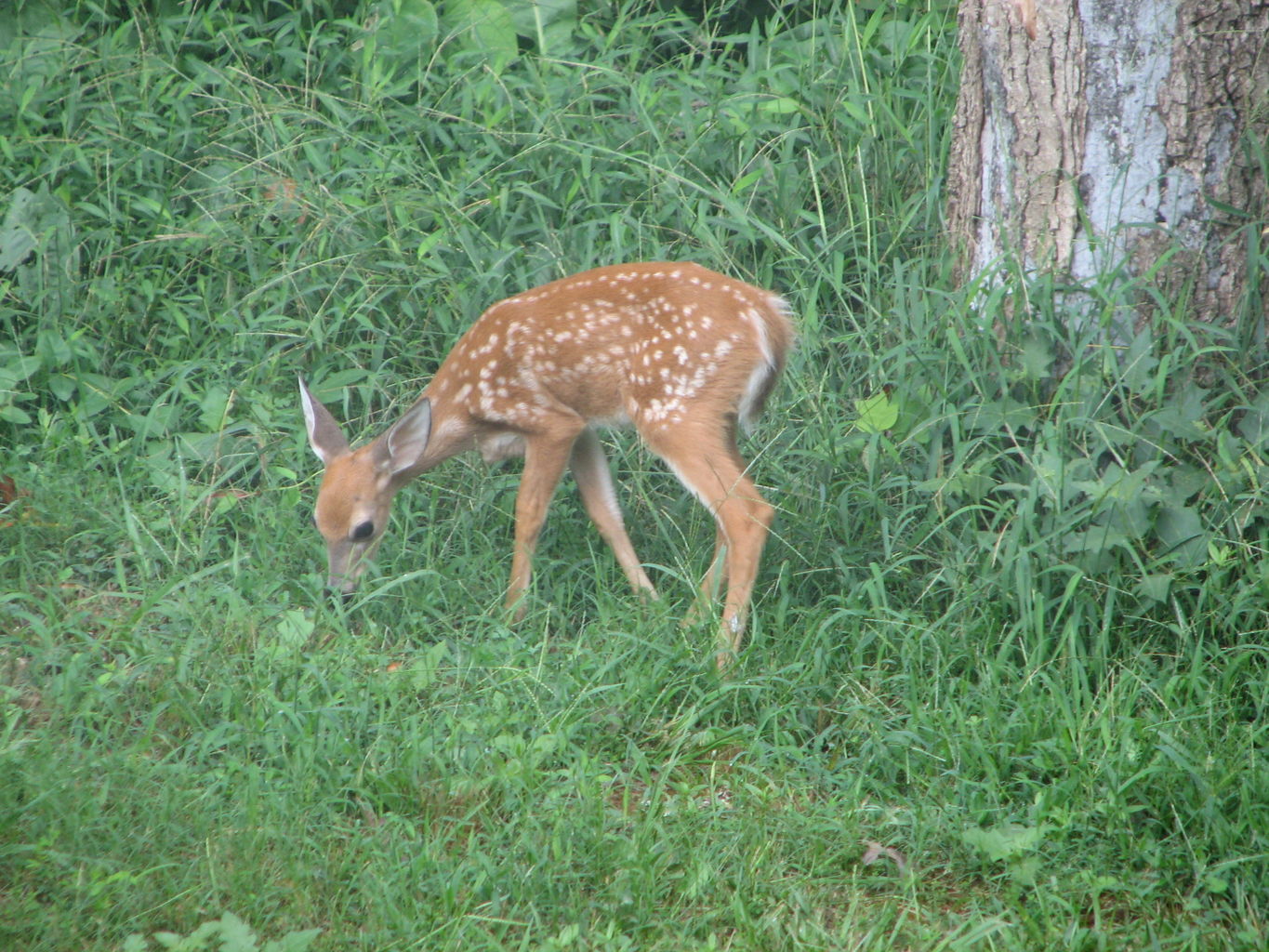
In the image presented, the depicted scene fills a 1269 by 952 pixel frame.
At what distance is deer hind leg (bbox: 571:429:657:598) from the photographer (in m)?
4.68

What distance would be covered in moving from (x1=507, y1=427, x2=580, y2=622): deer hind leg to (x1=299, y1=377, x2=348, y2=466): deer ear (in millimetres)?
639

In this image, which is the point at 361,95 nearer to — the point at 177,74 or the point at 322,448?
the point at 177,74

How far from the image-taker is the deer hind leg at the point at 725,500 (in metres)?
4.32

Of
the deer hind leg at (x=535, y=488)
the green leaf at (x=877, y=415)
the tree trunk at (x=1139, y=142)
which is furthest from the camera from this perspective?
the deer hind leg at (x=535, y=488)

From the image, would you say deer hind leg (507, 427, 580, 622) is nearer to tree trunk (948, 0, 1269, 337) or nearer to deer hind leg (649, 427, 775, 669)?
deer hind leg (649, 427, 775, 669)

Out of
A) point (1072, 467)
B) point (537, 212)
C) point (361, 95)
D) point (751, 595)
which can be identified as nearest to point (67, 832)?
point (751, 595)

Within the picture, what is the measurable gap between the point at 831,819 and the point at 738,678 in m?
0.64

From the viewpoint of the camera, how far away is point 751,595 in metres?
4.37

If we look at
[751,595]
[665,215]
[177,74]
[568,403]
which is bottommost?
[751,595]

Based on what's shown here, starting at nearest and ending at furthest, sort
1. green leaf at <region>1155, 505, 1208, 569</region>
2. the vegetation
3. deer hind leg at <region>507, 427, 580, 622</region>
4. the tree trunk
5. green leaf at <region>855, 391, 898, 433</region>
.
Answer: the vegetation < green leaf at <region>1155, 505, 1208, 569</region> < the tree trunk < green leaf at <region>855, 391, 898, 433</region> < deer hind leg at <region>507, 427, 580, 622</region>

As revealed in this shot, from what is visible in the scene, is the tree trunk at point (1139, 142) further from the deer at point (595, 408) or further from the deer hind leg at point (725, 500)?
the deer hind leg at point (725, 500)

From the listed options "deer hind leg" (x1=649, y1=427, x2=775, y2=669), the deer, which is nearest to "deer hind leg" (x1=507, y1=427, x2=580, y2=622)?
the deer

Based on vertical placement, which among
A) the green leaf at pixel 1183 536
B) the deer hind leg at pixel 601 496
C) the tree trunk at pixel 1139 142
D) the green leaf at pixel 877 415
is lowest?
the deer hind leg at pixel 601 496

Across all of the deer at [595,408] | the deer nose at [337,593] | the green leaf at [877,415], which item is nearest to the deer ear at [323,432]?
the deer at [595,408]
